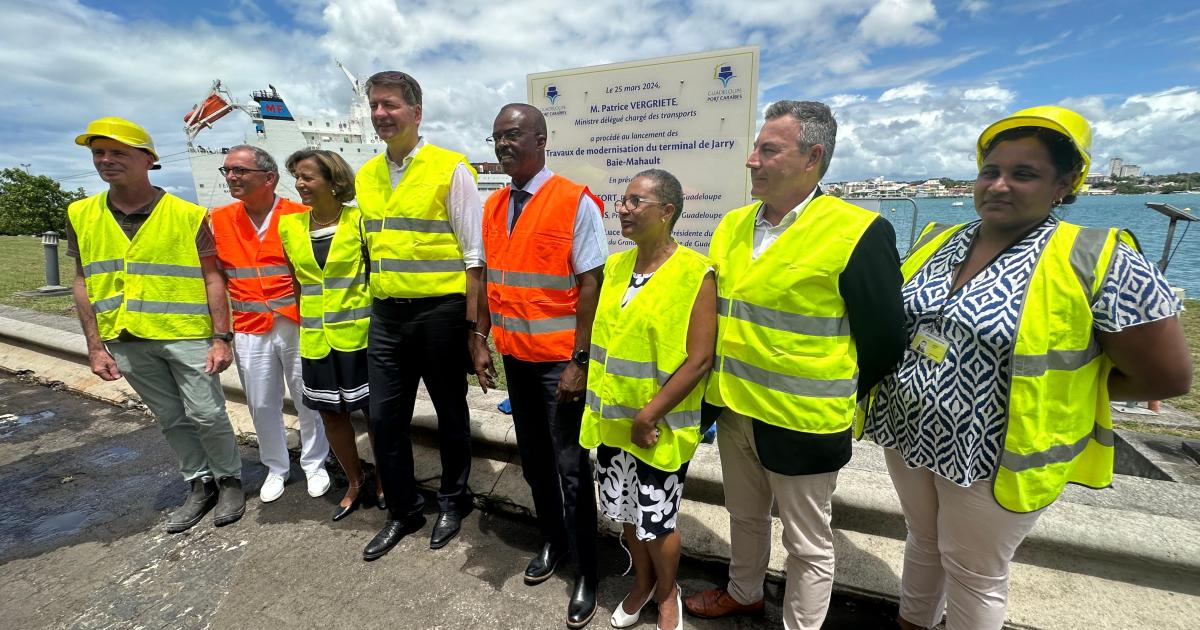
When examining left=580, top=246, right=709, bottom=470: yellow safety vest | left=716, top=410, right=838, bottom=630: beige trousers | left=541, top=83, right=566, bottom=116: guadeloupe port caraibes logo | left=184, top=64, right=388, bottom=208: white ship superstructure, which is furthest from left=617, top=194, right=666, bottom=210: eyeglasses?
left=184, top=64, right=388, bottom=208: white ship superstructure

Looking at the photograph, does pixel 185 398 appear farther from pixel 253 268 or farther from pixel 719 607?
pixel 719 607

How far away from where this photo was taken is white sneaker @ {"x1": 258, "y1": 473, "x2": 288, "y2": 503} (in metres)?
3.39

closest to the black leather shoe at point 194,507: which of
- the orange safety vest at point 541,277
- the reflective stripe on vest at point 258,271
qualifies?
the reflective stripe on vest at point 258,271

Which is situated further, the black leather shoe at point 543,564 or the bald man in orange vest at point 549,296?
the black leather shoe at point 543,564

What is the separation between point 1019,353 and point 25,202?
49.2 metres

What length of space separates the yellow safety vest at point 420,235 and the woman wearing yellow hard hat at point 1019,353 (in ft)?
6.93

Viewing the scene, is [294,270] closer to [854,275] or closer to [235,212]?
[235,212]

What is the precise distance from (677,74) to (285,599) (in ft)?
12.4

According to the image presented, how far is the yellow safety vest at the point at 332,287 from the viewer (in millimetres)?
2914

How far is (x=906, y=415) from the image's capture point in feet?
6.08

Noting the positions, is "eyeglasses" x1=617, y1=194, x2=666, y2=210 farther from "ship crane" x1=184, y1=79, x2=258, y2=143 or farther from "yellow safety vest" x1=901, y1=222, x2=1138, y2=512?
"ship crane" x1=184, y1=79, x2=258, y2=143

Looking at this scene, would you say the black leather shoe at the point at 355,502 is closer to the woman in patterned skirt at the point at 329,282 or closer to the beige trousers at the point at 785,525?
the woman in patterned skirt at the point at 329,282

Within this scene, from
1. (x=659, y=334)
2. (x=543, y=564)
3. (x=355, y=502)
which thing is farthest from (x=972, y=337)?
(x=355, y=502)

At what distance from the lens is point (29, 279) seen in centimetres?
1080
